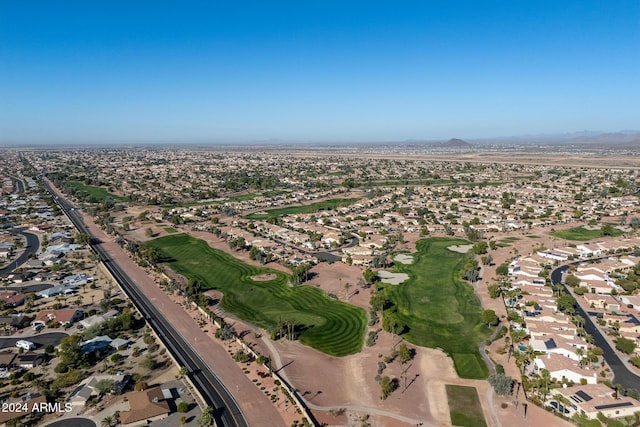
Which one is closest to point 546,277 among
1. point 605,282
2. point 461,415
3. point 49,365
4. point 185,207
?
point 605,282

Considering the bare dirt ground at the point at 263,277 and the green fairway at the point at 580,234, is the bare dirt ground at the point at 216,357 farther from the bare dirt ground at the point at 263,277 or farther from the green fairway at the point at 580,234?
the green fairway at the point at 580,234

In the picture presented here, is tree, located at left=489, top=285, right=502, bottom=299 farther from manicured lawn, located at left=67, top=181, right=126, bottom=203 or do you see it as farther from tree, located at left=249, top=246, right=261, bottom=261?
manicured lawn, located at left=67, top=181, right=126, bottom=203

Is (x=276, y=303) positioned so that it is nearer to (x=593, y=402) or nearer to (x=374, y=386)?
(x=374, y=386)

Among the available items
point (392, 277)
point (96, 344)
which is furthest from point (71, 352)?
point (392, 277)

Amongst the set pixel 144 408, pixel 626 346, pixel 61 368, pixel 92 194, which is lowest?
pixel 61 368

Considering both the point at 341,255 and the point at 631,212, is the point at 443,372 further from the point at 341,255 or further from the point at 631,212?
the point at 631,212

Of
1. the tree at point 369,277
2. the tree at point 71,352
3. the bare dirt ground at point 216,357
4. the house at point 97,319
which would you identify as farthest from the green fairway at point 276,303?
the tree at point 71,352

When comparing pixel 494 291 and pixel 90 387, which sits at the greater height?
pixel 494 291

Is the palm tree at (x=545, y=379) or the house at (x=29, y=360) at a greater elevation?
the palm tree at (x=545, y=379)
